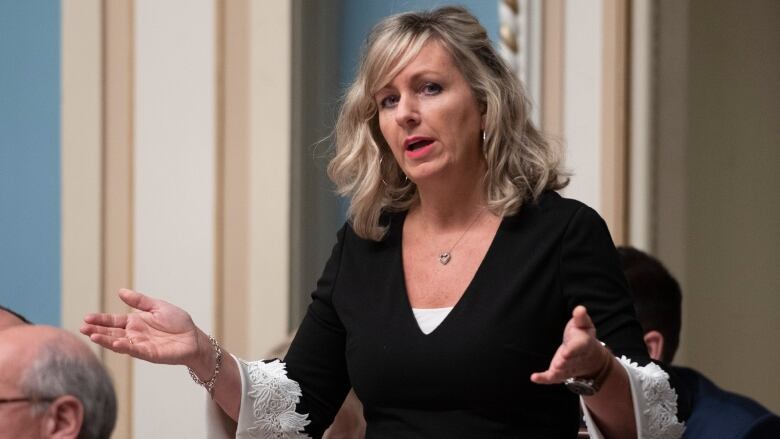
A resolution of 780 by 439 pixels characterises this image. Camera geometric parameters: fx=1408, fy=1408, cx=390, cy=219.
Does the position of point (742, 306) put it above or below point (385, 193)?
below

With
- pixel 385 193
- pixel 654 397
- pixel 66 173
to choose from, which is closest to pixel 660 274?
pixel 385 193

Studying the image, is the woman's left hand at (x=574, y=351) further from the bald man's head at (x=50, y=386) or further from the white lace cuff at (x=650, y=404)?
the bald man's head at (x=50, y=386)

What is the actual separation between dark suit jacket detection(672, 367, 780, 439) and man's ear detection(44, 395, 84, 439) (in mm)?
1236

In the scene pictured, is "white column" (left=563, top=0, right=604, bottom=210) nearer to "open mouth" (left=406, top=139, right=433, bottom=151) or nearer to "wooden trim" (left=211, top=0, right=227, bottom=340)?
"wooden trim" (left=211, top=0, right=227, bottom=340)

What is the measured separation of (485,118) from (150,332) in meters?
0.72

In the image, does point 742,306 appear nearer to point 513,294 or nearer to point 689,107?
point 689,107

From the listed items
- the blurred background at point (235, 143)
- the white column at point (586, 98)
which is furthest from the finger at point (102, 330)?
the white column at point (586, 98)

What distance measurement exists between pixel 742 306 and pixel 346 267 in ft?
9.42

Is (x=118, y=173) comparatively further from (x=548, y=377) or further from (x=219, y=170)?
(x=548, y=377)

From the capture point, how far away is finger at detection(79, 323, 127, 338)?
2367 millimetres

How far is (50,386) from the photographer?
2.67m

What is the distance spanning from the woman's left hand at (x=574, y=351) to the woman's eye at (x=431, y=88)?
641mm

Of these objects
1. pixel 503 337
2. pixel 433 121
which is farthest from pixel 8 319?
pixel 503 337

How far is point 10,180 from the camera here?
4977mm
